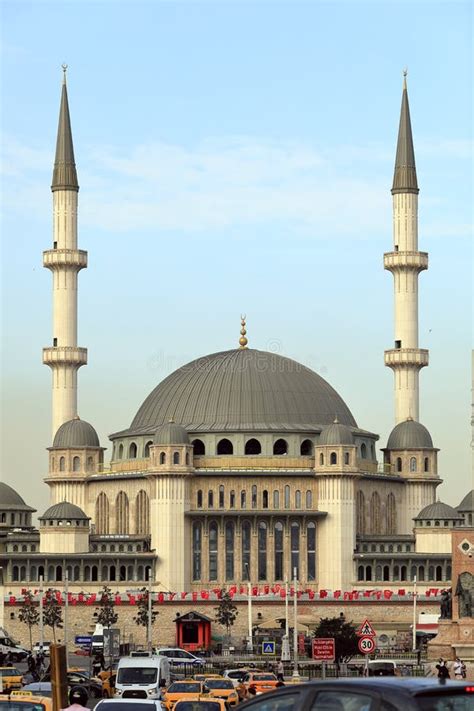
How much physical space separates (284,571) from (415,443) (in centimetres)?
1353

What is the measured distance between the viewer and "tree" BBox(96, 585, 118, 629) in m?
116

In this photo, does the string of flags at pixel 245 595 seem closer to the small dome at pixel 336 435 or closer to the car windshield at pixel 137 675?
the small dome at pixel 336 435

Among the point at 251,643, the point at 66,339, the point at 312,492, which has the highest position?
the point at 66,339

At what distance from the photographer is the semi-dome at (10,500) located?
149 m

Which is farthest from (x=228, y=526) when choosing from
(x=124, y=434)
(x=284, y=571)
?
(x=124, y=434)

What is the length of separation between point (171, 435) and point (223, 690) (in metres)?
78.8

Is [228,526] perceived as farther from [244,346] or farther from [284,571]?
[244,346]

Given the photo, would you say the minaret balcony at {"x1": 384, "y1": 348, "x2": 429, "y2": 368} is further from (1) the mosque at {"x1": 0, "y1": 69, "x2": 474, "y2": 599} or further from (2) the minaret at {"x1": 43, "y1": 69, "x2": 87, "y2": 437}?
(2) the minaret at {"x1": 43, "y1": 69, "x2": 87, "y2": 437}

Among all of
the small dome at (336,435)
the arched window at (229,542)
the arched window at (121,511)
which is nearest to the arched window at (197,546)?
the arched window at (229,542)

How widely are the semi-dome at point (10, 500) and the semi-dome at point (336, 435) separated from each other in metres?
31.4

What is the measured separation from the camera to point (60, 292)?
128750mm

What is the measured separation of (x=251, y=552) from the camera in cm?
12669

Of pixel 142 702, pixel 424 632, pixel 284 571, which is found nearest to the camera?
pixel 142 702

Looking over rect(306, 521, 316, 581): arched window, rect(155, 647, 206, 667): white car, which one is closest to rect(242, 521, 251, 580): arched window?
rect(306, 521, 316, 581): arched window
